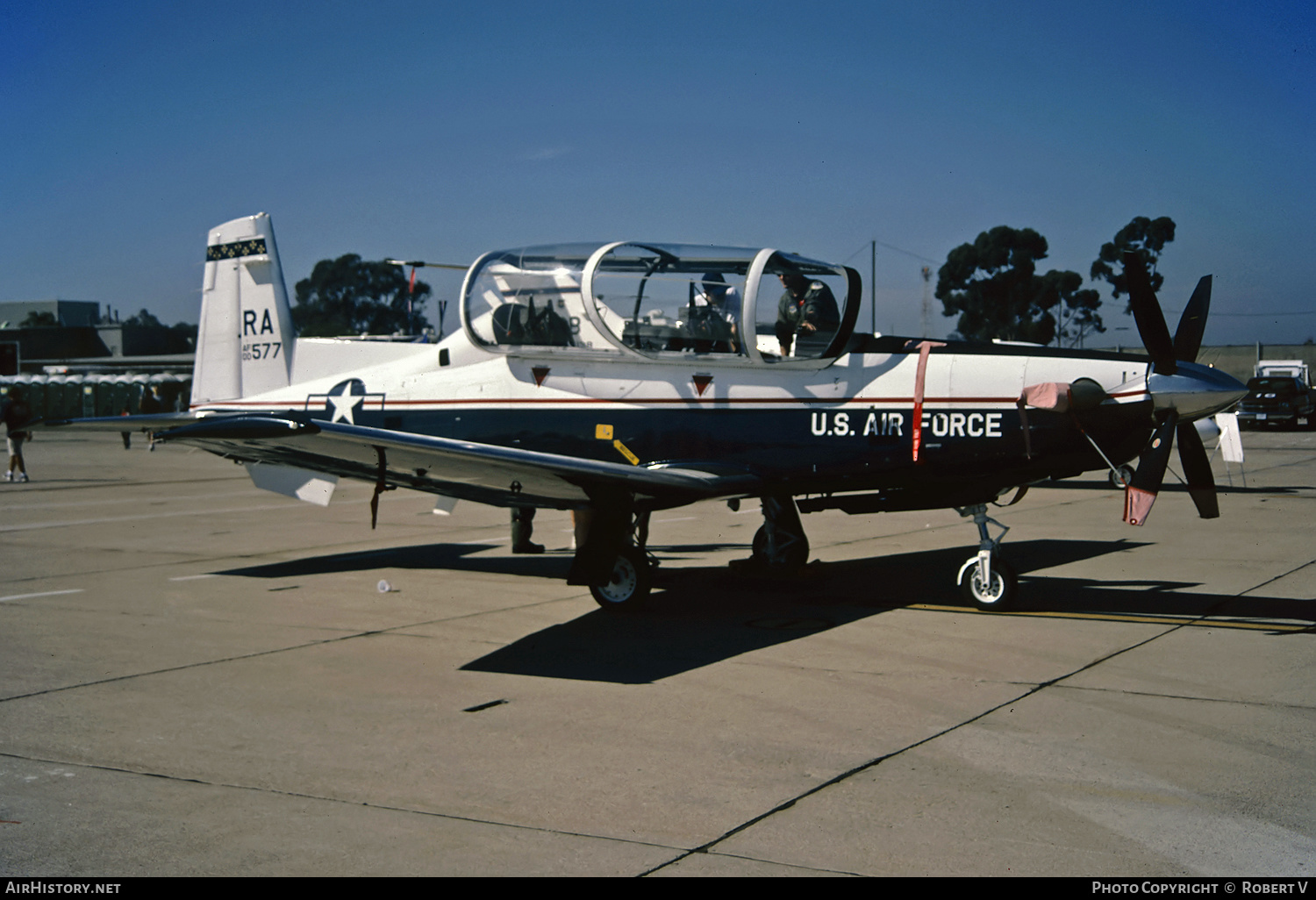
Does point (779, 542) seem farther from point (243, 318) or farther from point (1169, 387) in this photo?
point (243, 318)

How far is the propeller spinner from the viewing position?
7434 millimetres

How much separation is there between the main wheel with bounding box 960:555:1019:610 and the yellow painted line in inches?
3.0

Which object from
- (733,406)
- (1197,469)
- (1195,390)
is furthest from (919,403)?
(1197,469)

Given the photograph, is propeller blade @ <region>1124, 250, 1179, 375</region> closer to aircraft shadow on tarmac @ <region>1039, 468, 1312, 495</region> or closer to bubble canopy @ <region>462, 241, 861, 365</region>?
bubble canopy @ <region>462, 241, 861, 365</region>

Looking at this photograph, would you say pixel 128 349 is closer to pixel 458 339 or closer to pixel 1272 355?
pixel 1272 355

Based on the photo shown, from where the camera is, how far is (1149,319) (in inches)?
300

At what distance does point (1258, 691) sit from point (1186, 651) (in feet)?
3.12

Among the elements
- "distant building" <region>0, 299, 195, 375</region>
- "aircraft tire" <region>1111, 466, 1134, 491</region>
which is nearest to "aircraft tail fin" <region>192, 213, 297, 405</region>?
"aircraft tire" <region>1111, 466, 1134, 491</region>

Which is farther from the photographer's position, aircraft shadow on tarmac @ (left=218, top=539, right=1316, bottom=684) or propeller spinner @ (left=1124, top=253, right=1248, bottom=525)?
propeller spinner @ (left=1124, top=253, right=1248, bottom=525)

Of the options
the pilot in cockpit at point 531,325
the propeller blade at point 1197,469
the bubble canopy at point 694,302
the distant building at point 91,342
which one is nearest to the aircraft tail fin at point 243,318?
the pilot in cockpit at point 531,325

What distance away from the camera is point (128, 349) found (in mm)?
99188

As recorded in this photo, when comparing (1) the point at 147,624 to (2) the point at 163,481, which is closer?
(1) the point at 147,624

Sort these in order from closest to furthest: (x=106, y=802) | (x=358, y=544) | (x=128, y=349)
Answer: (x=106, y=802) < (x=358, y=544) < (x=128, y=349)
